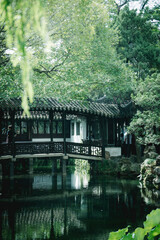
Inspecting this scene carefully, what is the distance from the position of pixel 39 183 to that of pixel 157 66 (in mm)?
10820

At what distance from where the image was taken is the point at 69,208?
36.3 feet

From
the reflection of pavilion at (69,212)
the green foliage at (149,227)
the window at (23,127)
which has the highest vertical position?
the window at (23,127)

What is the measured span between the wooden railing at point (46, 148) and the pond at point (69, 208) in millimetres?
1800

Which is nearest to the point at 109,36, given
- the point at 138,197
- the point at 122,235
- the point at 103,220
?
the point at 138,197

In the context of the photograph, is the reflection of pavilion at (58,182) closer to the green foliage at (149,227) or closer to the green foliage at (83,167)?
the green foliage at (83,167)

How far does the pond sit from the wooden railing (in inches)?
70.9

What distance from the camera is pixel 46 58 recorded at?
14.1 meters

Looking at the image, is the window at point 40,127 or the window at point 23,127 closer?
the window at point 23,127

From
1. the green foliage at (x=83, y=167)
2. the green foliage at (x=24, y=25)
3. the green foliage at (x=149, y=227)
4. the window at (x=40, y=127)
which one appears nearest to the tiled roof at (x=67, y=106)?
the green foliage at (x=83, y=167)

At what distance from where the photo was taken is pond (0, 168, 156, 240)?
8.36 m

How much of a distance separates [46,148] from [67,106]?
2828 mm

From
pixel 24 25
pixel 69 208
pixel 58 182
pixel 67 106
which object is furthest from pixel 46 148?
pixel 24 25

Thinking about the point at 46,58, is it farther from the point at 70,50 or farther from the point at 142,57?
the point at 142,57

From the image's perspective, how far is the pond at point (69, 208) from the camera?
836 centimetres
